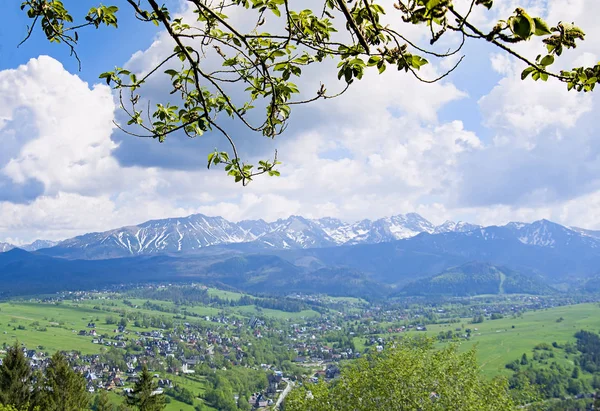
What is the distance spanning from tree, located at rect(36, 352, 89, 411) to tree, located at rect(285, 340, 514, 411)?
1762 cm

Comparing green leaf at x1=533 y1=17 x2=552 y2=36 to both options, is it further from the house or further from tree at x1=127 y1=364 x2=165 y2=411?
the house

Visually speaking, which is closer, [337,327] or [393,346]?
[393,346]

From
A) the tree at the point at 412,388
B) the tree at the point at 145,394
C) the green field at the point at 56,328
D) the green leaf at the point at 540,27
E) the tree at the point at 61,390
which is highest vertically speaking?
the green leaf at the point at 540,27

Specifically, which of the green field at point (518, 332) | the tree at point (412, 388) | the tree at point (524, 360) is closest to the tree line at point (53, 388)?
the tree at point (412, 388)

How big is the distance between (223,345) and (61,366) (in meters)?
127

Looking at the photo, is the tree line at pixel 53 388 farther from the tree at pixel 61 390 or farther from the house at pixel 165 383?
the house at pixel 165 383

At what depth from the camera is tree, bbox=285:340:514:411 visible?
16.3 m

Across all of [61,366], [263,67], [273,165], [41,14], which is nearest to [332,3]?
[263,67]

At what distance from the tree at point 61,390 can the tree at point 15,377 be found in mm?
1129

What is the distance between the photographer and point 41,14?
3.34m

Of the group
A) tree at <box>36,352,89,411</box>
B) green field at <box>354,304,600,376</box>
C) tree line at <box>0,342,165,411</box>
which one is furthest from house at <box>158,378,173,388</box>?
tree at <box>36,352,89,411</box>

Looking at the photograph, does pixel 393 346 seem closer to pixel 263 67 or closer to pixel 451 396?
pixel 451 396

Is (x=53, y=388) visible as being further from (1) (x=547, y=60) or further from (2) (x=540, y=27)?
(2) (x=540, y=27)

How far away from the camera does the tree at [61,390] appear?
27.4 meters
